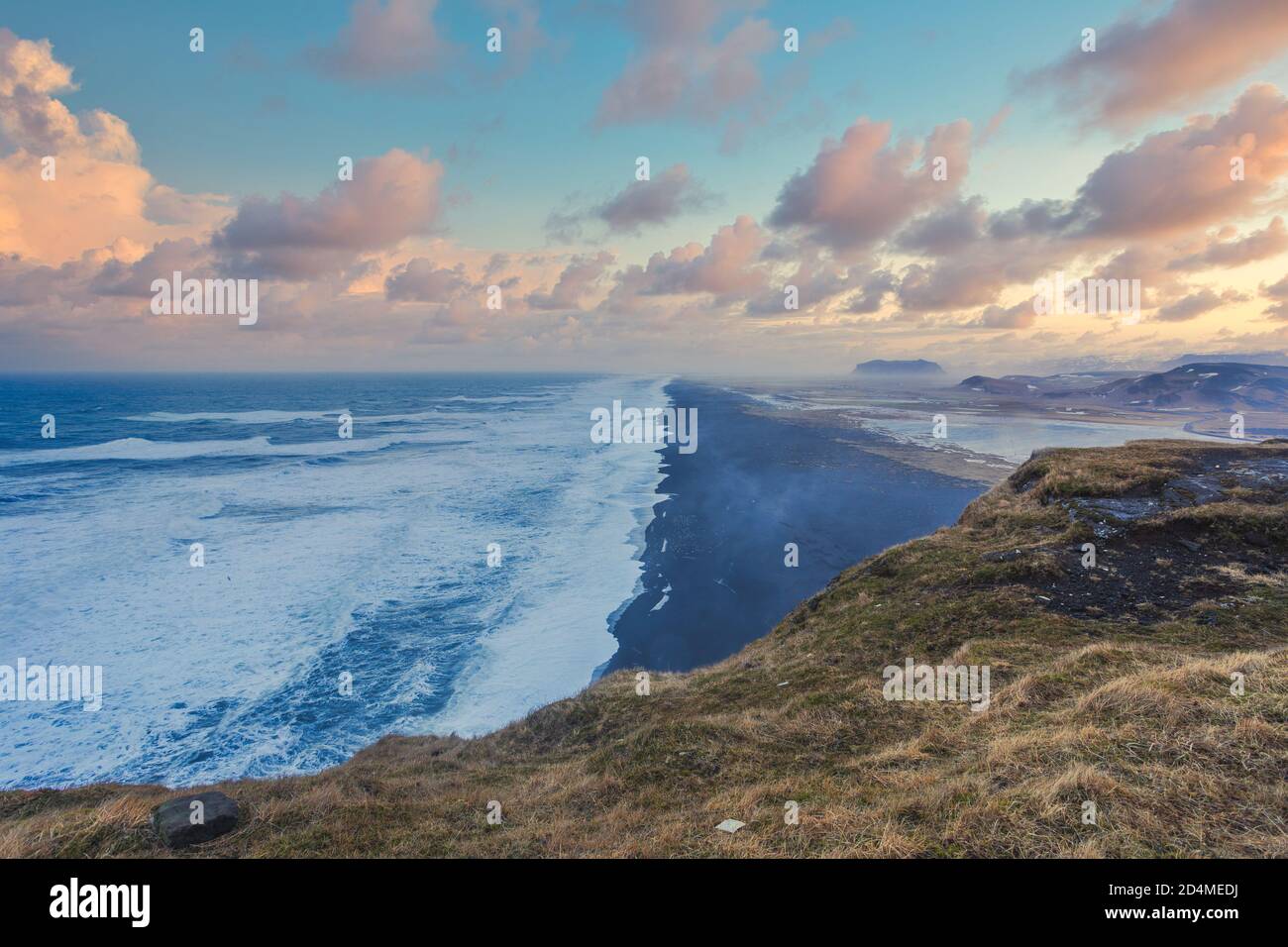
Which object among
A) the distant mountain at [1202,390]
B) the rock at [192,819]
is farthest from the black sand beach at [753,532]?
the distant mountain at [1202,390]

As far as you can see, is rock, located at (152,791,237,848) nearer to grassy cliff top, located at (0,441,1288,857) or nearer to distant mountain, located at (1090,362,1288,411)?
grassy cliff top, located at (0,441,1288,857)

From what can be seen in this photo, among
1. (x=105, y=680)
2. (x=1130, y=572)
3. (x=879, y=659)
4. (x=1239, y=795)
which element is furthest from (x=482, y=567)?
(x=1239, y=795)

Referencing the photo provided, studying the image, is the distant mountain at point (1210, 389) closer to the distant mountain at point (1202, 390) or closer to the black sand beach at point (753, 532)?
the distant mountain at point (1202, 390)

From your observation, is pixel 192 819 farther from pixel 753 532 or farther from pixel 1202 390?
pixel 1202 390

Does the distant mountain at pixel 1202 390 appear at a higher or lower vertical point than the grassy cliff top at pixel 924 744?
higher

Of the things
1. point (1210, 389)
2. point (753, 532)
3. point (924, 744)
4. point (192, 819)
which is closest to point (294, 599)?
point (192, 819)
